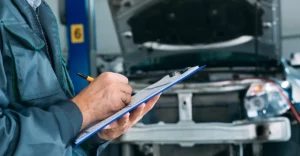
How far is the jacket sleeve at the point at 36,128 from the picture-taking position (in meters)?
0.85

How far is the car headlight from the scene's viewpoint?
103 inches

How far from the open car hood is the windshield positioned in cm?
3

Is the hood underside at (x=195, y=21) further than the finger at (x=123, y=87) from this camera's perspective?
Yes

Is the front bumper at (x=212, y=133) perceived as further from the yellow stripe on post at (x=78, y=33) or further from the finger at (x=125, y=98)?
the finger at (x=125, y=98)

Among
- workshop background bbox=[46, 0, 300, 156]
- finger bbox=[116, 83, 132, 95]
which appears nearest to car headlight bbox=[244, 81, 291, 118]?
workshop background bbox=[46, 0, 300, 156]

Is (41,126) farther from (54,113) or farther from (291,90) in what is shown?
(291,90)

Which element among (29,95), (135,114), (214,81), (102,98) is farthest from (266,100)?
(29,95)

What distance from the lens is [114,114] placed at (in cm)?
96

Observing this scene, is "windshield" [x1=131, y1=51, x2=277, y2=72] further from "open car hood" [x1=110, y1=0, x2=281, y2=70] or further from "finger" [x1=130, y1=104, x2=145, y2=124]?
"finger" [x1=130, y1=104, x2=145, y2=124]

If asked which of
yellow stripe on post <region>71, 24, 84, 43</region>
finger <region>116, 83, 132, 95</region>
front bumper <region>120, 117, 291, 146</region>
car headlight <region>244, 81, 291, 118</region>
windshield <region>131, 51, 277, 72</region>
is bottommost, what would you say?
front bumper <region>120, 117, 291, 146</region>

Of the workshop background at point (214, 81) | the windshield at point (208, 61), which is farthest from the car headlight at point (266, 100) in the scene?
the windshield at point (208, 61)

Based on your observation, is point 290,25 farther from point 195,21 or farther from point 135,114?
point 135,114

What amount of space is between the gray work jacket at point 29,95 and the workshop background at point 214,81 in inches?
68.4

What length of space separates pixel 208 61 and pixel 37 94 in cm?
242
